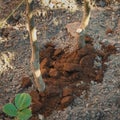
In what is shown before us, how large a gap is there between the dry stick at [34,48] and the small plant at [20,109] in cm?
74

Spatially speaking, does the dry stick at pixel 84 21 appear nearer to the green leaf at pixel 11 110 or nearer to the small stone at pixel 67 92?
the small stone at pixel 67 92

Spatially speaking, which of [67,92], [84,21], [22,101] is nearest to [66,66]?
[67,92]

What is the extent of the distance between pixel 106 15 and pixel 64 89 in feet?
3.98

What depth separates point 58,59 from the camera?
2.98 m

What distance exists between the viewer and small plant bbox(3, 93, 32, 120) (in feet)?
5.11

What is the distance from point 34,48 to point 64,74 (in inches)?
20.6

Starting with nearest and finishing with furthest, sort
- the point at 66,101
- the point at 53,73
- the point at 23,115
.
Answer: the point at 23,115 → the point at 66,101 → the point at 53,73

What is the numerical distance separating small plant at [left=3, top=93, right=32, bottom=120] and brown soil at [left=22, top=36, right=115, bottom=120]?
98 cm

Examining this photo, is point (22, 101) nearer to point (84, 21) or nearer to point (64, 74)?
point (64, 74)

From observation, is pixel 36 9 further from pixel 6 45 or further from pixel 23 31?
pixel 6 45

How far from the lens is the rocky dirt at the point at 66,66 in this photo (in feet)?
8.54

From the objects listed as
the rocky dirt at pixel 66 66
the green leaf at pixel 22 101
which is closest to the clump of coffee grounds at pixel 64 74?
the rocky dirt at pixel 66 66

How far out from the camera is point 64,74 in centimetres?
282

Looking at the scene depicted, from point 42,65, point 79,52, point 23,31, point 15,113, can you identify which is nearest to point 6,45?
point 23,31
